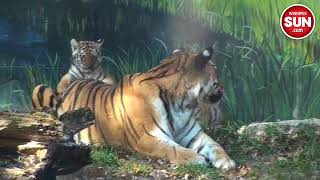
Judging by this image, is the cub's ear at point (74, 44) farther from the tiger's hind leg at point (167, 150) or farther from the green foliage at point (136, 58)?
the tiger's hind leg at point (167, 150)

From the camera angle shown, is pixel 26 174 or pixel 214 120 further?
pixel 214 120

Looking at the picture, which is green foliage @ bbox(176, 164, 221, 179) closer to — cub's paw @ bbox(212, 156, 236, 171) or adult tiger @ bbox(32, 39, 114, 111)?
cub's paw @ bbox(212, 156, 236, 171)

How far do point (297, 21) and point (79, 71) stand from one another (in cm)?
244

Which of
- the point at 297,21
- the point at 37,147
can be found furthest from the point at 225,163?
the point at 37,147

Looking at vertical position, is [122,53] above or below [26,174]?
above

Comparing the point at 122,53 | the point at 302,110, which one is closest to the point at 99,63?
the point at 122,53

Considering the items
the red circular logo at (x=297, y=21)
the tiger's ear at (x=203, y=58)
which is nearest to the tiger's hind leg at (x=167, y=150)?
the tiger's ear at (x=203, y=58)

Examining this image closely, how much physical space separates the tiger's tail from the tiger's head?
1235 millimetres

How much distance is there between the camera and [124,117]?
7.52 metres

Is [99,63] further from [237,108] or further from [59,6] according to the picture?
[237,108]

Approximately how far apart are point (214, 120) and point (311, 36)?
1398 millimetres

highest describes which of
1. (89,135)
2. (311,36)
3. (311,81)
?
(311,36)

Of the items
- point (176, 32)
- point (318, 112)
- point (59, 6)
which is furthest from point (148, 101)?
point (318, 112)

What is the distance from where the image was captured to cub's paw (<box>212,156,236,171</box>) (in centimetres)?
708
